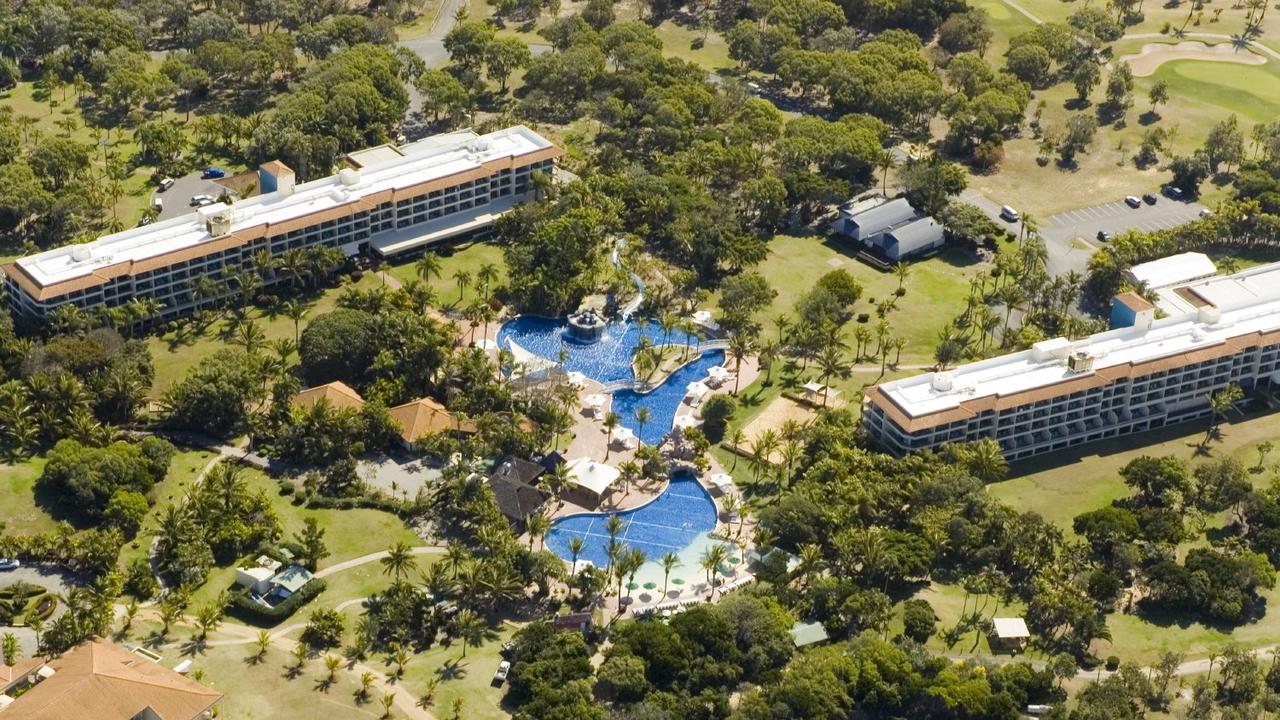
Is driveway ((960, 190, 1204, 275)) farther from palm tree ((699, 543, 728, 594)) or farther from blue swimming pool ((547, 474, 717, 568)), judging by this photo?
palm tree ((699, 543, 728, 594))

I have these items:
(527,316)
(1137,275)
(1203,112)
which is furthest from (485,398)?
(1203,112)

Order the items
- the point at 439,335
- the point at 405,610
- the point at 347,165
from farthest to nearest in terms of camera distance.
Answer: the point at 347,165, the point at 439,335, the point at 405,610

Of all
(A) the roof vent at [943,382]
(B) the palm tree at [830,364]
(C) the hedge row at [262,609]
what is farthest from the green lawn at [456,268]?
Result: (A) the roof vent at [943,382]

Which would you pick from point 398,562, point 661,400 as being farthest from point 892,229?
point 398,562

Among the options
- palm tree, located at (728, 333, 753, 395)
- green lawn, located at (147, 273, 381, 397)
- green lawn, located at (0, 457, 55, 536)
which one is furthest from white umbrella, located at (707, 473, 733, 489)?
green lawn, located at (0, 457, 55, 536)

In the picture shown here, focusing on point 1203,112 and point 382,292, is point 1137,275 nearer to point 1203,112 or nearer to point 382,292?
point 1203,112

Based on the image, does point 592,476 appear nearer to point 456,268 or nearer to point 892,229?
point 456,268
